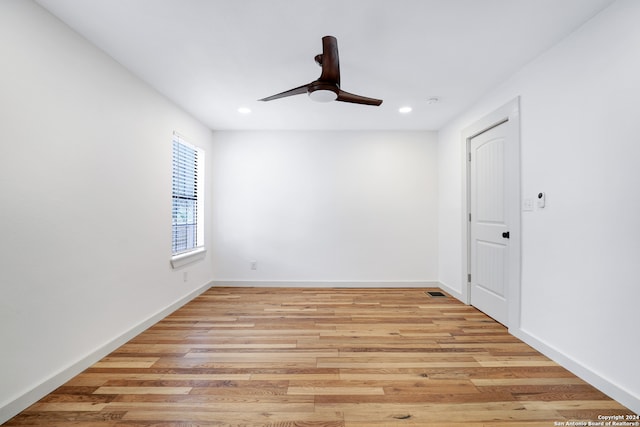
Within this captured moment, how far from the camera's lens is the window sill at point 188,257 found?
10.8ft

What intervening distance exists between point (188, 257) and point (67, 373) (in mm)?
1773

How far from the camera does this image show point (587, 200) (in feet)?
6.23

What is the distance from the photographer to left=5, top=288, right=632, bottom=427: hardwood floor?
1589mm

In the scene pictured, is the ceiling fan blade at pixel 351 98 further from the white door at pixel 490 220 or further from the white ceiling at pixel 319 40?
the white door at pixel 490 220

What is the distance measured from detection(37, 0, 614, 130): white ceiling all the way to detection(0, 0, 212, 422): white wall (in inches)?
11.1

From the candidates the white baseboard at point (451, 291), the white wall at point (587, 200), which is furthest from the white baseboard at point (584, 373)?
the white baseboard at point (451, 291)

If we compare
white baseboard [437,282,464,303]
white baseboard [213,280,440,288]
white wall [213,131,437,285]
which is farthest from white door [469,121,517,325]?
white baseboard [213,280,440,288]

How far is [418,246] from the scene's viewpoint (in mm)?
4340

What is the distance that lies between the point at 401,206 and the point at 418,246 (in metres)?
0.70

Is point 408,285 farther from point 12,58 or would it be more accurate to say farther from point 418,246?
point 12,58

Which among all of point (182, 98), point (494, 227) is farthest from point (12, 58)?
point (494, 227)

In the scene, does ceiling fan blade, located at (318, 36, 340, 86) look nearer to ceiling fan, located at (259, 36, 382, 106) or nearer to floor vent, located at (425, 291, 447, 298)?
ceiling fan, located at (259, 36, 382, 106)

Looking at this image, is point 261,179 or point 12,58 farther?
point 261,179

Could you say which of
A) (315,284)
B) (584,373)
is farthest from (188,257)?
(584,373)
